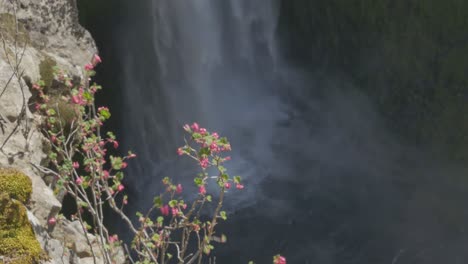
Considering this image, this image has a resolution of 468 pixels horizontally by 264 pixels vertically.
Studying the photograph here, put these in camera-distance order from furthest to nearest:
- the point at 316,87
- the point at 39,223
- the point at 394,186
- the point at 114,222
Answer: the point at 316,87, the point at 394,186, the point at 114,222, the point at 39,223

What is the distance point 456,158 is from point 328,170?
2694 millimetres

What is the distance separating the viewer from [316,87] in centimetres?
1623

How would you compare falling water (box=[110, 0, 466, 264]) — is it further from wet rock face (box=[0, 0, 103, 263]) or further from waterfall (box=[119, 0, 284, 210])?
wet rock face (box=[0, 0, 103, 263])

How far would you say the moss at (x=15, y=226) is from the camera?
5.05 metres

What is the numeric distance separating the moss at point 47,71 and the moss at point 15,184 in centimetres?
208

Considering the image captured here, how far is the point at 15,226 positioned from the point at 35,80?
8.04 ft

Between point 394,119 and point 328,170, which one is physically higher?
point 394,119

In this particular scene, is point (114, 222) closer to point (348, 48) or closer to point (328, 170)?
point (328, 170)

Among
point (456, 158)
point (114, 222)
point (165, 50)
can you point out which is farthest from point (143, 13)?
point (456, 158)

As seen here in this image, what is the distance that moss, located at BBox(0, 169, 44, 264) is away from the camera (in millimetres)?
5051

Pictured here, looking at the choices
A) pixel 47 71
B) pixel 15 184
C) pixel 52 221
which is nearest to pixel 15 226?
pixel 15 184

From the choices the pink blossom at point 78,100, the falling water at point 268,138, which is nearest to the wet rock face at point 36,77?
the pink blossom at point 78,100

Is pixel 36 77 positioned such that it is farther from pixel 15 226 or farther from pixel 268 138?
pixel 268 138

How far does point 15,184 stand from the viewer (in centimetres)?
547
